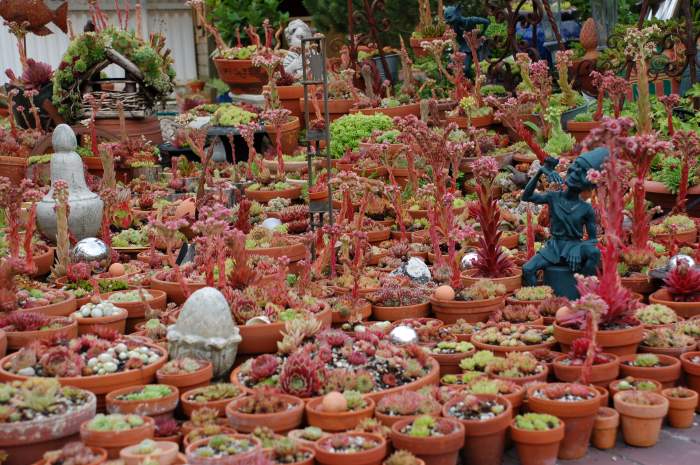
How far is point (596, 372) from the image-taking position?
17.9ft

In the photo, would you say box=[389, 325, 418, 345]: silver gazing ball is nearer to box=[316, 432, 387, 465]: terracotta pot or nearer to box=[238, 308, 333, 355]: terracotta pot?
box=[238, 308, 333, 355]: terracotta pot

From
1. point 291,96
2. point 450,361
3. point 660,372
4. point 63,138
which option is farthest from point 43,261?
point 291,96

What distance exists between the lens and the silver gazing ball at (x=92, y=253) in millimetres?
7578

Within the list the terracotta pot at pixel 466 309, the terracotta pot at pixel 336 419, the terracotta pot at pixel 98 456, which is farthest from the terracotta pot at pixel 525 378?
the terracotta pot at pixel 98 456

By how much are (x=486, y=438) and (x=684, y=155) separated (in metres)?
3.94

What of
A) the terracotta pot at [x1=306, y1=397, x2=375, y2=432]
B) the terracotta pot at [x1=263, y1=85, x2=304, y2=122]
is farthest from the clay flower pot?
the terracotta pot at [x1=263, y1=85, x2=304, y2=122]

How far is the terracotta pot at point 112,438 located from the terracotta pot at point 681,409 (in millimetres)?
2741

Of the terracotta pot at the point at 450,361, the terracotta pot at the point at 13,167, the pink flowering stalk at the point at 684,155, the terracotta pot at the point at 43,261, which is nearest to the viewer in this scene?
the terracotta pot at the point at 450,361

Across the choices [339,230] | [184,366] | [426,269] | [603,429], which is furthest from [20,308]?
[603,429]

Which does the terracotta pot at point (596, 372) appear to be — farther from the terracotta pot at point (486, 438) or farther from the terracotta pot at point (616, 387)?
the terracotta pot at point (486, 438)

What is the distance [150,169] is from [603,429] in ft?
22.1

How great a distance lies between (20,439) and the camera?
468cm

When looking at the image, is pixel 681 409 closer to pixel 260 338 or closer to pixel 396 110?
pixel 260 338

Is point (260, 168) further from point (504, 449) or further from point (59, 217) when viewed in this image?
point (504, 449)
